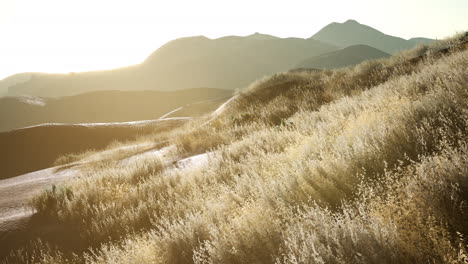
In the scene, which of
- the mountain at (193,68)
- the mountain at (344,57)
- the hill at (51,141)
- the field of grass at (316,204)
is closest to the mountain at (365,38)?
the mountain at (193,68)

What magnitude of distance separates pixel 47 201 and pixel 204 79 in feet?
352

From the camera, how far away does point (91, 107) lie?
2395 inches

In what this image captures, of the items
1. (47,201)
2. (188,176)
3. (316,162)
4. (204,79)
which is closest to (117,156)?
(47,201)

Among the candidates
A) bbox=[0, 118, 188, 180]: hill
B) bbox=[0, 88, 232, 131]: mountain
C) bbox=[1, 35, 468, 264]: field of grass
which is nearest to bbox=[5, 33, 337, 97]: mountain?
bbox=[0, 88, 232, 131]: mountain

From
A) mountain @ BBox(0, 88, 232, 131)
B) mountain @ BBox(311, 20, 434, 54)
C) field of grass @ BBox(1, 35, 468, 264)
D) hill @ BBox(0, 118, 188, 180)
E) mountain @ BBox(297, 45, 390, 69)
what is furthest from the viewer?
mountain @ BBox(311, 20, 434, 54)

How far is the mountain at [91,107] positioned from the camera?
181ft

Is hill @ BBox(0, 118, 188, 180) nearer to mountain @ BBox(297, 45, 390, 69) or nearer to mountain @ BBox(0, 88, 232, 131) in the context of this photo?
mountain @ BBox(0, 88, 232, 131)

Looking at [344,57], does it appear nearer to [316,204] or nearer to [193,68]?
[193,68]

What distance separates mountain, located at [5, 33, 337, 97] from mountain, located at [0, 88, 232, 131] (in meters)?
42.4

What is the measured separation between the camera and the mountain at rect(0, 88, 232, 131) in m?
55.0

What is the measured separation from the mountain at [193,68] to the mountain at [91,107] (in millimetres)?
42361

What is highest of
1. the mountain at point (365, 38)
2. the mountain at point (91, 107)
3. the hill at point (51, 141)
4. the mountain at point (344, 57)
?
the mountain at point (365, 38)

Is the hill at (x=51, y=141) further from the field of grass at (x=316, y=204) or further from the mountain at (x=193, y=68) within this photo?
the mountain at (x=193, y=68)

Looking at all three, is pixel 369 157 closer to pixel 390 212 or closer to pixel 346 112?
pixel 390 212
